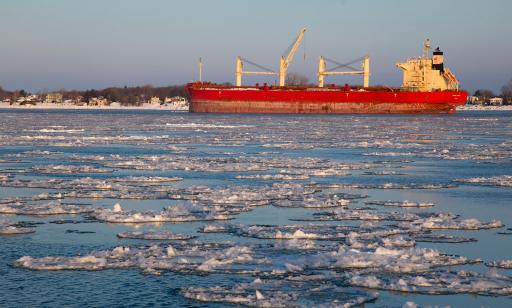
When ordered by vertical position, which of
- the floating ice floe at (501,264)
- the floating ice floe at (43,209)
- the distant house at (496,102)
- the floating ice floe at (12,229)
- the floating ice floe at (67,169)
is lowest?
the distant house at (496,102)

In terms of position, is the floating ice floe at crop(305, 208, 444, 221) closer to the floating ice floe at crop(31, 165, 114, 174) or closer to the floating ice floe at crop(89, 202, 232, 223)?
the floating ice floe at crop(89, 202, 232, 223)

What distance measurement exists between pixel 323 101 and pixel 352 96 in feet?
9.12

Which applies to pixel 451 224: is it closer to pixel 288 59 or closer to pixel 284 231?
pixel 284 231

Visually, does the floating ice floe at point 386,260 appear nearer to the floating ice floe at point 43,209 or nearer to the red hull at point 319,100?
the floating ice floe at point 43,209

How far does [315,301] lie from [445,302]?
38.7 inches

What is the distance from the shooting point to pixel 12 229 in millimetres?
8156

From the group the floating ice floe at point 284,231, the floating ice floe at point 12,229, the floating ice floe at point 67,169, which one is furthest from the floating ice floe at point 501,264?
the floating ice floe at point 67,169

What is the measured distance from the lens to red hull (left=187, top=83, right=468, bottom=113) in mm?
69875

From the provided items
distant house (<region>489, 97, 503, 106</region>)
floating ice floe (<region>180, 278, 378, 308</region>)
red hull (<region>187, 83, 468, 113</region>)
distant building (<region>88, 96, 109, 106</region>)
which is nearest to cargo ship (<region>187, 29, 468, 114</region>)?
red hull (<region>187, 83, 468, 113</region>)

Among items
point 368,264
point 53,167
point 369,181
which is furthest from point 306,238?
point 53,167

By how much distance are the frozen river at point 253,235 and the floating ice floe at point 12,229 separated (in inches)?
0.4

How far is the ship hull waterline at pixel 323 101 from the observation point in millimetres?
69812

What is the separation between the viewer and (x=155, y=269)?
651 centimetres

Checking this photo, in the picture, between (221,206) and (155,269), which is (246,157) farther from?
(155,269)
